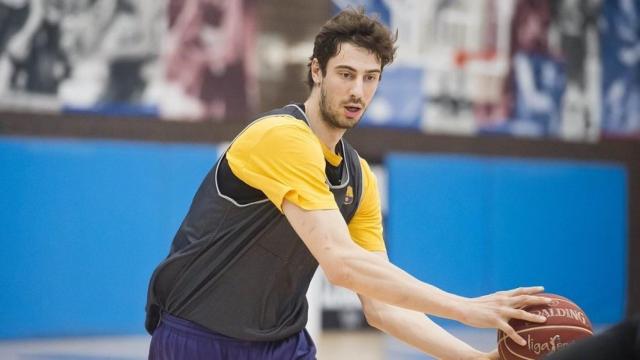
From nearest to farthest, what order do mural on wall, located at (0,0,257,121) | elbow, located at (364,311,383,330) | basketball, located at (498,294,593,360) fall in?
basketball, located at (498,294,593,360) < elbow, located at (364,311,383,330) < mural on wall, located at (0,0,257,121)

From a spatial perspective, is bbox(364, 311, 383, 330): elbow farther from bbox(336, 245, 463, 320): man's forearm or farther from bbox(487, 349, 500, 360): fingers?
bbox(336, 245, 463, 320): man's forearm

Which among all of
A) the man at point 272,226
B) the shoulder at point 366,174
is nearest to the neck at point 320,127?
the man at point 272,226

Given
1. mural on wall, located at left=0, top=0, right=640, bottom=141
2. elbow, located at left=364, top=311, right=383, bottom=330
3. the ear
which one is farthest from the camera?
mural on wall, located at left=0, top=0, right=640, bottom=141

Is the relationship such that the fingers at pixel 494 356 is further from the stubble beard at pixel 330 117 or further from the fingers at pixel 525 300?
the stubble beard at pixel 330 117

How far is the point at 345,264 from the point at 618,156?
9.65m

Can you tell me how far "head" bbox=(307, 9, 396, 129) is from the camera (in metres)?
3.19

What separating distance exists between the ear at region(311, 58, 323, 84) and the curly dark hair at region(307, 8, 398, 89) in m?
0.02

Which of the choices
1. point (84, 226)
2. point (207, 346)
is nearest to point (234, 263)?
point (207, 346)

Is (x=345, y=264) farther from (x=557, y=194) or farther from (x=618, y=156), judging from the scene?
(x=618, y=156)

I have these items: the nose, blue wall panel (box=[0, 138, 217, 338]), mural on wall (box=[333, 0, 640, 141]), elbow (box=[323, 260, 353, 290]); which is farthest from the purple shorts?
mural on wall (box=[333, 0, 640, 141])

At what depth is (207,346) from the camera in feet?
10.5

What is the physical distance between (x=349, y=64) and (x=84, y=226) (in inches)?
235

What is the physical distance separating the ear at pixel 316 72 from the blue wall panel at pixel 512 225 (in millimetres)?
6965

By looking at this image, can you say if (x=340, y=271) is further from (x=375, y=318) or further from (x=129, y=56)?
(x=129, y=56)
